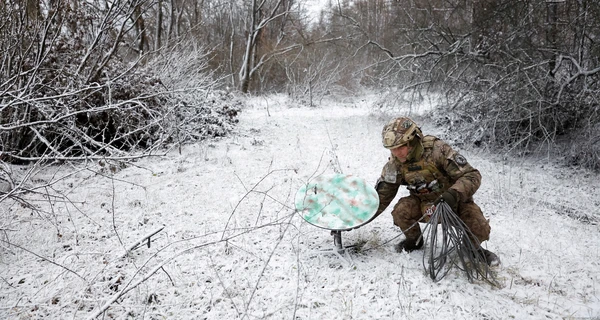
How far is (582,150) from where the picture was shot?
536cm

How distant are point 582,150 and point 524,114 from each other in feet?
3.41

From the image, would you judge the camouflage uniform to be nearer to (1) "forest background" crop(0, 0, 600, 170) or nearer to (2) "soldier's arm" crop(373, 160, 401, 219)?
(2) "soldier's arm" crop(373, 160, 401, 219)

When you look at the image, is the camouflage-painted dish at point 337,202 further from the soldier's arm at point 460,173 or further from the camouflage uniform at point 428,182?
the soldier's arm at point 460,173

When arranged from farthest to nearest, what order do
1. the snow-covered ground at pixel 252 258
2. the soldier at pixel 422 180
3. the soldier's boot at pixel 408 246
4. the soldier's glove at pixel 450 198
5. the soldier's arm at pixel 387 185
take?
the soldier's boot at pixel 408 246, the soldier's arm at pixel 387 185, the soldier at pixel 422 180, the soldier's glove at pixel 450 198, the snow-covered ground at pixel 252 258

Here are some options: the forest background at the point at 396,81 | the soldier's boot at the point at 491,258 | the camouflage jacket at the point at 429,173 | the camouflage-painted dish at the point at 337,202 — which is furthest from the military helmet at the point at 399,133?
the forest background at the point at 396,81

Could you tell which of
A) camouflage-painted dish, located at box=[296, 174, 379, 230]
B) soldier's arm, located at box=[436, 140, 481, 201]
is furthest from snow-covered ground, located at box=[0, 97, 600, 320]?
soldier's arm, located at box=[436, 140, 481, 201]

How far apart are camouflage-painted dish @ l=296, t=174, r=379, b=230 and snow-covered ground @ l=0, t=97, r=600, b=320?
0.82 ft

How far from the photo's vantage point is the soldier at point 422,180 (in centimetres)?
253

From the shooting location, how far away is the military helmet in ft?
8.34

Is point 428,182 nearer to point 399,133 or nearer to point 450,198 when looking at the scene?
point 450,198

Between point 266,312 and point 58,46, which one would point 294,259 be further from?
point 58,46

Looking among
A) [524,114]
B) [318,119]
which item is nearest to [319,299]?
[524,114]

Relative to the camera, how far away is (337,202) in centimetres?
275

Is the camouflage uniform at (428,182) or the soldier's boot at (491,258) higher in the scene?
the camouflage uniform at (428,182)
